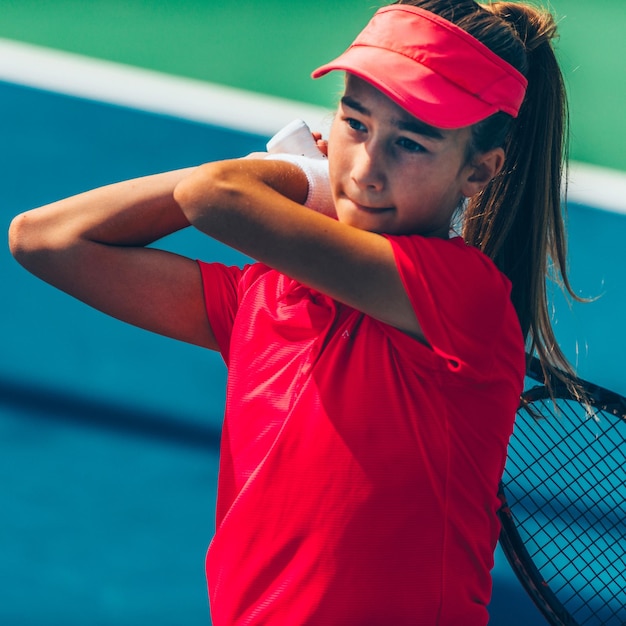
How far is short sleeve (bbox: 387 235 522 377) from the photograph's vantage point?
97 cm

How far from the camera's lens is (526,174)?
1166mm

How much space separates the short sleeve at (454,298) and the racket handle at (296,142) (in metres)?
0.26

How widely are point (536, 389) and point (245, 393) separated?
0.58 meters

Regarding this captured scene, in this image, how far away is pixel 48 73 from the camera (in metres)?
1.75

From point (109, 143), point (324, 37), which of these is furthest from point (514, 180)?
point (324, 37)

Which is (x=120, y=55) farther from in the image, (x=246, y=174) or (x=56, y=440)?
(x=246, y=174)

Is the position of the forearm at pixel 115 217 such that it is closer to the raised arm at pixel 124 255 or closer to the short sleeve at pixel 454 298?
the raised arm at pixel 124 255

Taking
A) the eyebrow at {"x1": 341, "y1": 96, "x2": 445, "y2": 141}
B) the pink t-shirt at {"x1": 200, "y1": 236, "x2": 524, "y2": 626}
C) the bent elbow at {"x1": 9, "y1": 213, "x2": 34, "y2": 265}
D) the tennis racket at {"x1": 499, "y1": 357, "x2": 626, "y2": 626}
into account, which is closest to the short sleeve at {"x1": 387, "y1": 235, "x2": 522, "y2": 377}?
the pink t-shirt at {"x1": 200, "y1": 236, "x2": 524, "y2": 626}

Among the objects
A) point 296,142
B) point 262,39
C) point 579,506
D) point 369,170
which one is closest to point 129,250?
point 296,142

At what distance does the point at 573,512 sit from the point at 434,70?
0.97m

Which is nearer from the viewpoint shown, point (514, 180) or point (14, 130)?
point (514, 180)

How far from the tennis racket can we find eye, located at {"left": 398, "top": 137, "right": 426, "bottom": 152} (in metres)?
0.68

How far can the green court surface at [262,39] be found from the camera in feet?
7.07

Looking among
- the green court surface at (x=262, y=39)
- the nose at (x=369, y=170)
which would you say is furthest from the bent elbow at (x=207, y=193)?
the green court surface at (x=262, y=39)
